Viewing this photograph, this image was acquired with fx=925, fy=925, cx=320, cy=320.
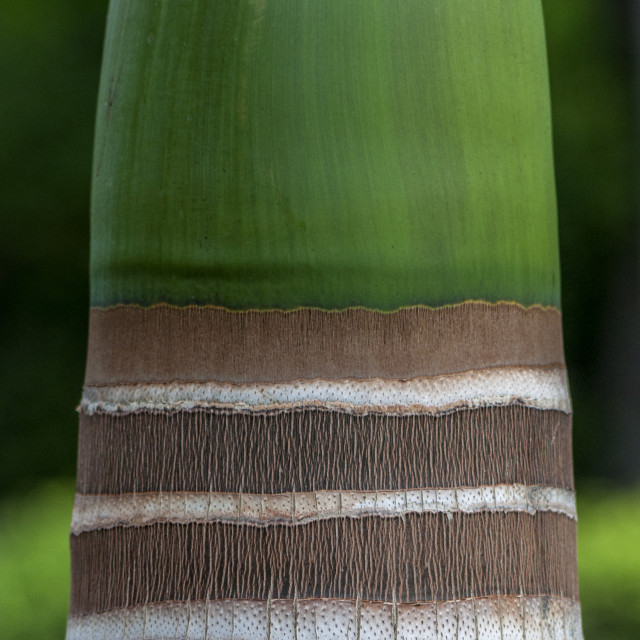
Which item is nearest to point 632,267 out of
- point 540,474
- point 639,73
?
point 639,73

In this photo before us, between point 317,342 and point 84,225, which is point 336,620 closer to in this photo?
point 317,342

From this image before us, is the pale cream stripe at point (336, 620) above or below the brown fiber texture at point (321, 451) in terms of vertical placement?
below

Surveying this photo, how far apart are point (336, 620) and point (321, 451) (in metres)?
0.18

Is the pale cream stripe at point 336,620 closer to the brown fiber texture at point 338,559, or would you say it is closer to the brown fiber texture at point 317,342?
the brown fiber texture at point 338,559

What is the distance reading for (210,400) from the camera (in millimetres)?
1008

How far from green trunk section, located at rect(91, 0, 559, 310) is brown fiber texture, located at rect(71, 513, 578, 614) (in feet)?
0.79

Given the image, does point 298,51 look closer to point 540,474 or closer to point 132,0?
point 132,0

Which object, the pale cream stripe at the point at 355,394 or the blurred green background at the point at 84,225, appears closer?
the pale cream stripe at the point at 355,394

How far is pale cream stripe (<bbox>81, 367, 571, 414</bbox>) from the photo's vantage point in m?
0.99


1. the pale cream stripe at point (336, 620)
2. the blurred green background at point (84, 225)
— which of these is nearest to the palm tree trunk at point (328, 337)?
the pale cream stripe at point (336, 620)

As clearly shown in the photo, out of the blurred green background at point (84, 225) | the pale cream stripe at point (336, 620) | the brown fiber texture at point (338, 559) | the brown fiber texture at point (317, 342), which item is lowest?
the pale cream stripe at point (336, 620)

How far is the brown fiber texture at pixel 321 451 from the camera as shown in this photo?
988 mm

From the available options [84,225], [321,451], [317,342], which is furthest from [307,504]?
[84,225]

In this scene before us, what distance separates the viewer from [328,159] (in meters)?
0.99
